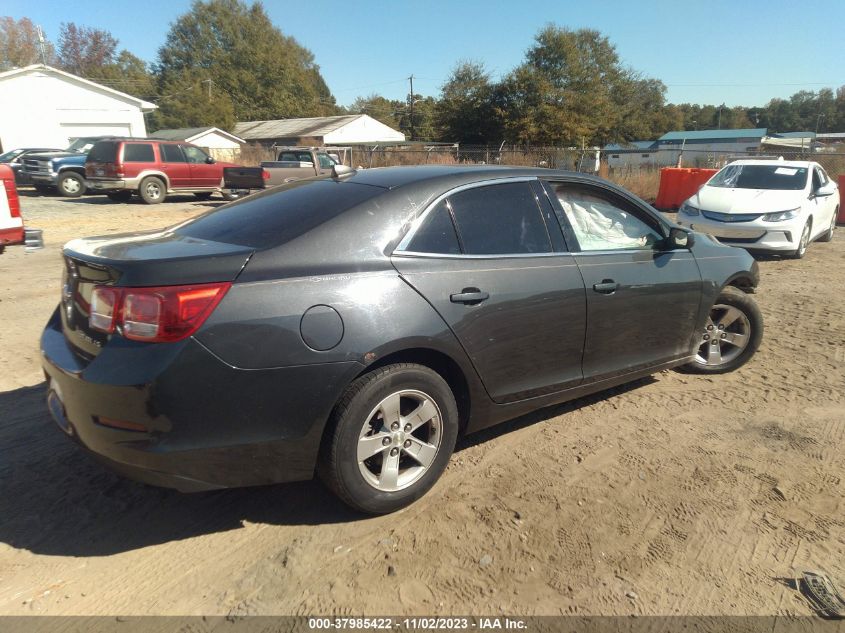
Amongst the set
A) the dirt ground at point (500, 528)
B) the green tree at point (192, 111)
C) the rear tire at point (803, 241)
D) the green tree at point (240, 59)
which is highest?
the green tree at point (240, 59)

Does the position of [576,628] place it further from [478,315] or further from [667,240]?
[667,240]

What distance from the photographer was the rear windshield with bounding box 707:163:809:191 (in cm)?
1091

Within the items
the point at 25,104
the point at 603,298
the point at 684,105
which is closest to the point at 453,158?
the point at 25,104

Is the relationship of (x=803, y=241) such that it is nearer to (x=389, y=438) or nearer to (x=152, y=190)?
(x=389, y=438)

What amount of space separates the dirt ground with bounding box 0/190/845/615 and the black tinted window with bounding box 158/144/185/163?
52.9ft

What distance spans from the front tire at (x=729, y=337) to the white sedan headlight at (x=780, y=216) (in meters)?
6.06

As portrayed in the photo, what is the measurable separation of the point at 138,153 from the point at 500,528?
18557mm

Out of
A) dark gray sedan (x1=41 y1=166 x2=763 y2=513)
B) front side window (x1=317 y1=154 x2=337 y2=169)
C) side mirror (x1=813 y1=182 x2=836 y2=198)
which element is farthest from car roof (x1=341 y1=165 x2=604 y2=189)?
front side window (x1=317 y1=154 x2=337 y2=169)

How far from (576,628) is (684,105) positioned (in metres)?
124

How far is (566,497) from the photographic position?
10.3 ft

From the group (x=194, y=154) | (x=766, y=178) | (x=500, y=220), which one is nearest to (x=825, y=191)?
(x=766, y=178)

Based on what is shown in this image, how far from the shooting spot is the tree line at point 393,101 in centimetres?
4403

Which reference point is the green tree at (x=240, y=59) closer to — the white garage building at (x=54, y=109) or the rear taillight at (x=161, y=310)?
the white garage building at (x=54, y=109)

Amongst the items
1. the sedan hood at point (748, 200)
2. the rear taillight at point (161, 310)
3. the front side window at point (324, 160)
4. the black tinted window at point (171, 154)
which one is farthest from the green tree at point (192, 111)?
the rear taillight at point (161, 310)
